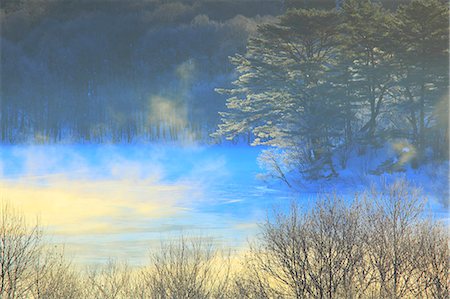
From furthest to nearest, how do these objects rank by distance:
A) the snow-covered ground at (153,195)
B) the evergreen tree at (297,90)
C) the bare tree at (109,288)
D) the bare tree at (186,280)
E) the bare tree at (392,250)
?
the evergreen tree at (297,90)
the snow-covered ground at (153,195)
the bare tree at (392,250)
the bare tree at (186,280)
the bare tree at (109,288)

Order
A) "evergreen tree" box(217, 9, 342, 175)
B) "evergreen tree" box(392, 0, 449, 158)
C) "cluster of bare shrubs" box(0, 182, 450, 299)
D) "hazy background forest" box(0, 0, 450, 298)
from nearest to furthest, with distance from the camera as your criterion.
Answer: "cluster of bare shrubs" box(0, 182, 450, 299) → "hazy background forest" box(0, 0, 450, 298) → "evergreen tree" box(392, 0, 449, 158) → "evergreen tree" box(217, 9, 342, 175)

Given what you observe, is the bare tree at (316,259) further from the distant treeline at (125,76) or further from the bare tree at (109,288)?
the distant treeline at (125,76)

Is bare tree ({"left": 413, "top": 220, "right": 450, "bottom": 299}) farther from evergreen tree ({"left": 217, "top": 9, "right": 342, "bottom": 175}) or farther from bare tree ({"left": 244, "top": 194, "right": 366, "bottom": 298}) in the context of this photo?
evergreen tree ({"left": 217, "top": 9, "right": 342, "bottom": 175})

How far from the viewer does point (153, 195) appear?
57781 millimetres

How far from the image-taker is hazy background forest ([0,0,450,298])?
92.9 ft

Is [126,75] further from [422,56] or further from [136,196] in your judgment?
[422,56]

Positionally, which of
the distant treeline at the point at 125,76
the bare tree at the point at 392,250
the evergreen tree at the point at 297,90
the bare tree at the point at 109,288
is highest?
the distant treeline at the point at 125,76

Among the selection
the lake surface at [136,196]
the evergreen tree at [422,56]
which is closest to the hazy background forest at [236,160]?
the evergreen tree at [422,56]

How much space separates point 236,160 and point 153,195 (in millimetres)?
23481

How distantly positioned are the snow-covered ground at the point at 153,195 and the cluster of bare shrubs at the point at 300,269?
19.0 feet

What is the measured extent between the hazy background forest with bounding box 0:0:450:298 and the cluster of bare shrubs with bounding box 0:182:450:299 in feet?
0.36

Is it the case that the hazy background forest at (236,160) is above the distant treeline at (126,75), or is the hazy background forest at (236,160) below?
below

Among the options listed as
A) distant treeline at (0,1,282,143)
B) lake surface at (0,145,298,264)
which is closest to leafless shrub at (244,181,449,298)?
lake surface at (0,145,298,264)

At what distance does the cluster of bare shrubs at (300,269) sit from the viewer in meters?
26.3
